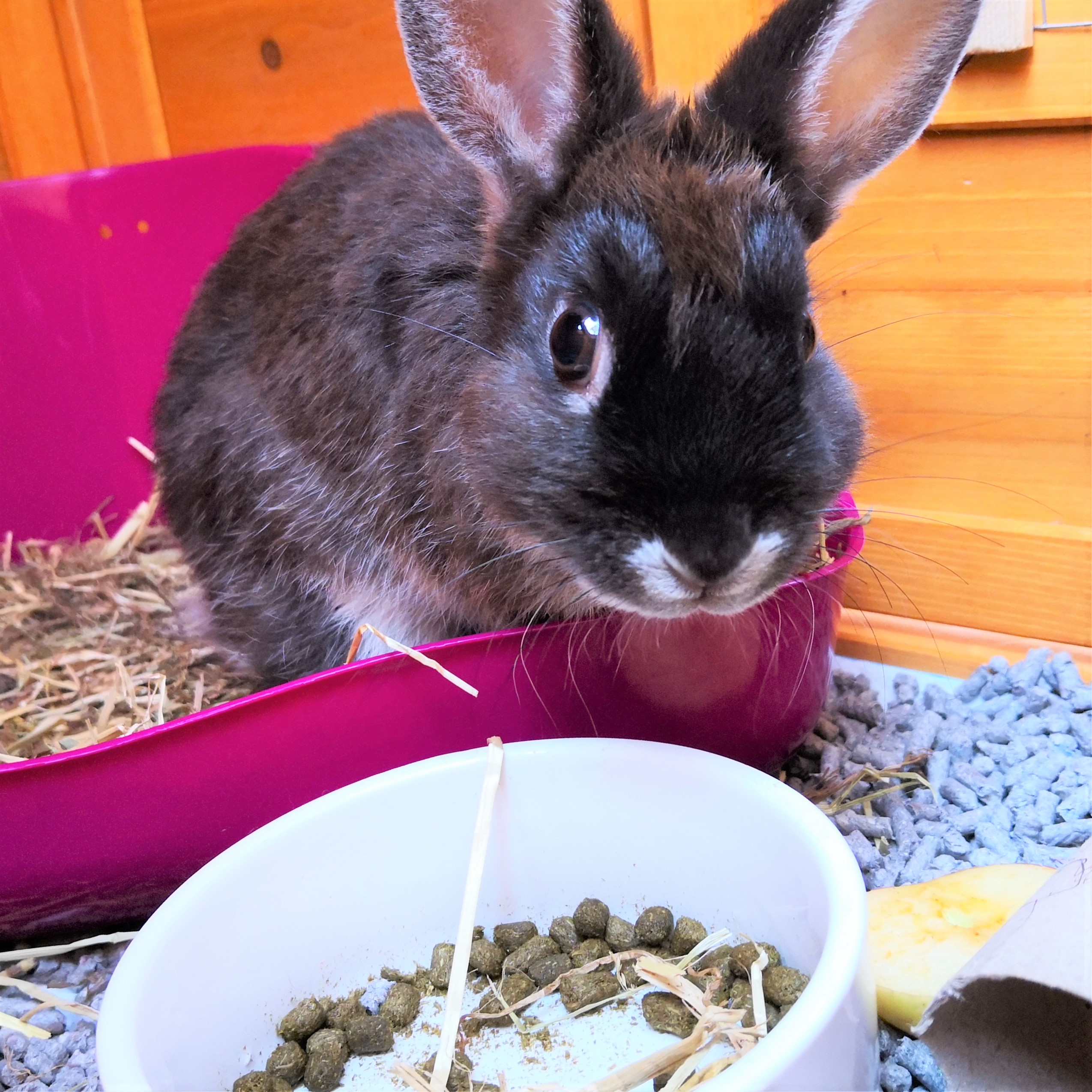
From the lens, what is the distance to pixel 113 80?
283 centimetres

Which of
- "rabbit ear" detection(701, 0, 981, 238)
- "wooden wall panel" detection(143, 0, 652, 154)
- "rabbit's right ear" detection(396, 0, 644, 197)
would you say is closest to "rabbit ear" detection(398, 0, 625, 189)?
"rabbit's right ear" detection(396, 0, 644, 197)

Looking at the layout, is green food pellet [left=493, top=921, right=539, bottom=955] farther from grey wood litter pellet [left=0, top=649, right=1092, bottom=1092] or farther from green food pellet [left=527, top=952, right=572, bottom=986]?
grey wood litter pellet [left=0, top=649, right=1092, bottom=1092]

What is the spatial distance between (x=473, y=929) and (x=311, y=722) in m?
0.33

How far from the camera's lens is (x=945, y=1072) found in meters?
1.05

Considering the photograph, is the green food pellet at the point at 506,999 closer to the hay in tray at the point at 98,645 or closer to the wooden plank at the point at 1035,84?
the hay in tray at the point at 98,645

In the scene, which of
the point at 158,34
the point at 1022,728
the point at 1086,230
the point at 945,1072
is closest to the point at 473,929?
the point at 945,1072

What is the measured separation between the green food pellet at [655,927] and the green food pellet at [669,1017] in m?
0.08

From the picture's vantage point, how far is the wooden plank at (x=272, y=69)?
2461 millimetres

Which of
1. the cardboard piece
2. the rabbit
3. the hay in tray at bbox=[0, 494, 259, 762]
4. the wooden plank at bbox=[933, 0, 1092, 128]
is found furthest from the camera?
the hay in tray at bbox=[0, 494, 259, 762]

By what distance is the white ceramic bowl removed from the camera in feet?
3.69

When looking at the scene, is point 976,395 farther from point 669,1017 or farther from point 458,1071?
point 458,1071

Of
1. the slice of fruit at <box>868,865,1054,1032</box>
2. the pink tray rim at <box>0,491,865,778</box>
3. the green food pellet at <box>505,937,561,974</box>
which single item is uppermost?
the pink tray rim at <box>0,491,865,778</box>

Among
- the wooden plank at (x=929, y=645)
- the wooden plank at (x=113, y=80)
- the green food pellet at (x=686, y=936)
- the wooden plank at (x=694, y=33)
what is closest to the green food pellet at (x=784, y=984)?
the green food pellet at (x=686, y=936)

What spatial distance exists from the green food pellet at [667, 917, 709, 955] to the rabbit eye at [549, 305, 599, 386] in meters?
0.65
